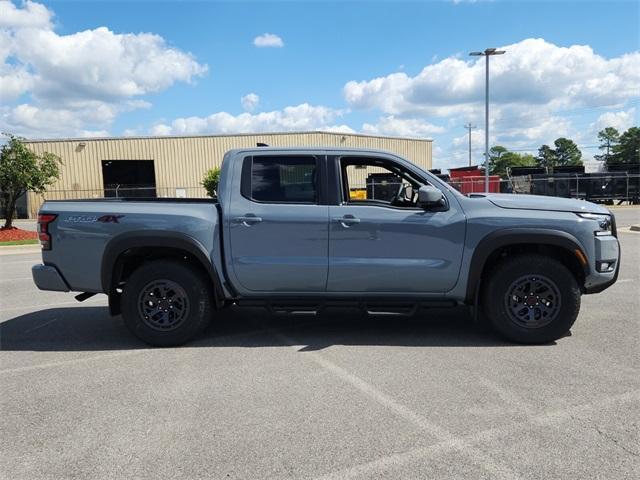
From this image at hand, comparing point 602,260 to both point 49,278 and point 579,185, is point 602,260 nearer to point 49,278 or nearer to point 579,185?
point 49,278

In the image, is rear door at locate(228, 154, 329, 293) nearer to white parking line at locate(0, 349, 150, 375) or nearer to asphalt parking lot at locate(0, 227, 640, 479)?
asphalt parking lot at locate(0, 227, 640, 479)

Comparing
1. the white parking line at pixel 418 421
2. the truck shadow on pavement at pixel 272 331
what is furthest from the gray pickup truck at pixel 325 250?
the white parking line at pixel 418 421

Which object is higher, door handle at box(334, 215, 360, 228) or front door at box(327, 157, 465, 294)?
door handle at box(334, 215, 360, 228)

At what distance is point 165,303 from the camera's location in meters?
5.08

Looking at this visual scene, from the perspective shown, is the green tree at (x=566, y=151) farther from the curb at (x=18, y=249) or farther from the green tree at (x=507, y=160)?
the curb at (x=18, y=249)

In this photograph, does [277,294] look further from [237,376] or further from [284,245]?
[237,376]

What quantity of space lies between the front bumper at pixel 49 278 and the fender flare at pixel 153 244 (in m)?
0.48

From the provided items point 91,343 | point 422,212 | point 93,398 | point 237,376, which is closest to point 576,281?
point 422,212

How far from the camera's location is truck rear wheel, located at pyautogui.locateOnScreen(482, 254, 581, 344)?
485cm

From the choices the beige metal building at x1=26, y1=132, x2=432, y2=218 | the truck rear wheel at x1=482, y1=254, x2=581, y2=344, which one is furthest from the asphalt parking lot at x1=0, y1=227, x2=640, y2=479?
the beige metal building at x1=26, y1=132, x2=432, y2=218

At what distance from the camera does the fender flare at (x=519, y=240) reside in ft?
15.5

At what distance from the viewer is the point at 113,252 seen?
16.1 feet

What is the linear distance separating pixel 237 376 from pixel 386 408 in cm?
131

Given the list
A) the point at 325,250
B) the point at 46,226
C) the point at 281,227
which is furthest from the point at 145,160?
the point at 325,250
